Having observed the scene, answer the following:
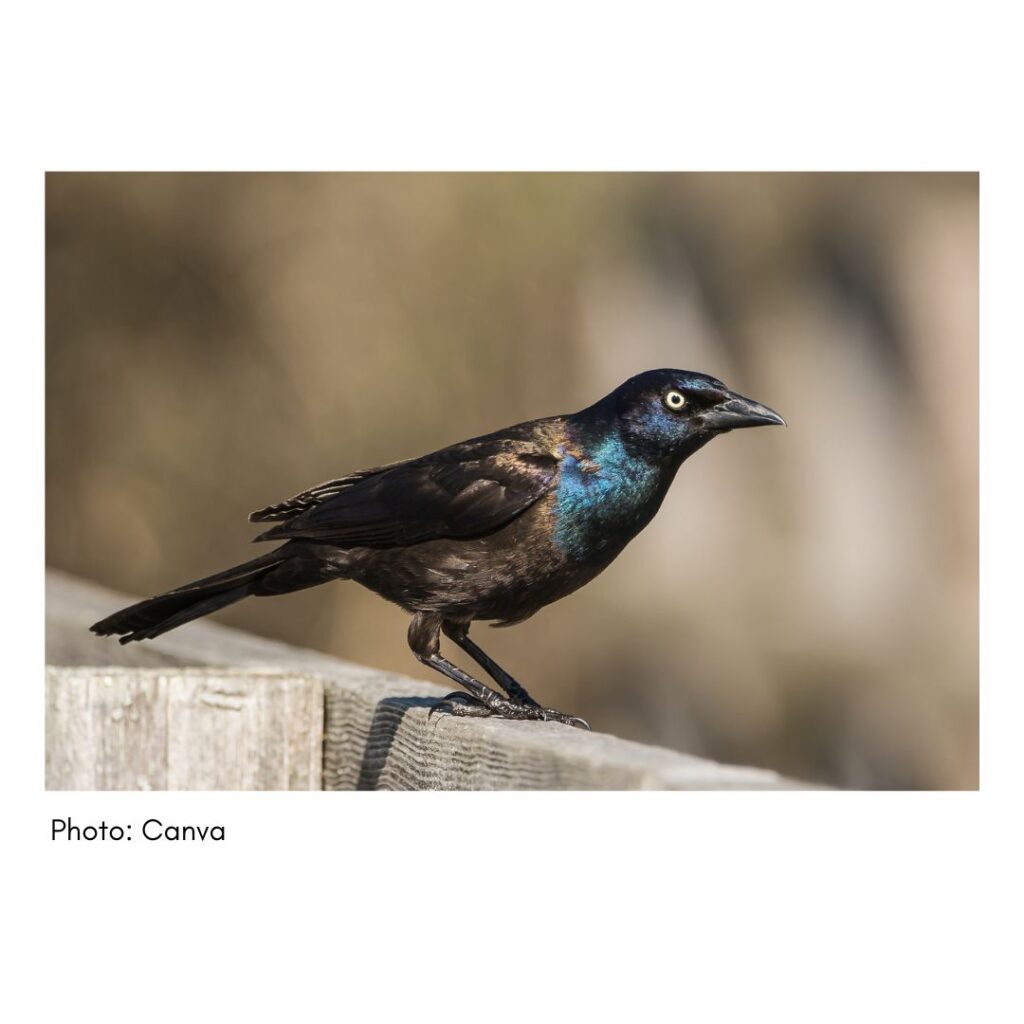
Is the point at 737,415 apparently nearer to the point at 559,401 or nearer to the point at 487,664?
the point at 487,664

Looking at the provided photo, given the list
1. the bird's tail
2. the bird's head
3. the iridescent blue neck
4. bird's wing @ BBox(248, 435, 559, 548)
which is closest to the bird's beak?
the bird's head

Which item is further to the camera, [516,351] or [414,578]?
[516,351]

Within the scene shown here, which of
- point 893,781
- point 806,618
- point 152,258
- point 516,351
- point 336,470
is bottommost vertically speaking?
point 893,781

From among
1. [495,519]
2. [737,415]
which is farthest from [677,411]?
[495,519]

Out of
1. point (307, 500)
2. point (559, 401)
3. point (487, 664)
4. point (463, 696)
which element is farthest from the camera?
point (559, 401)

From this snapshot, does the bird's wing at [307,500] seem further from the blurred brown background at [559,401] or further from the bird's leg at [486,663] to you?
the blurred brown background at [559,401]

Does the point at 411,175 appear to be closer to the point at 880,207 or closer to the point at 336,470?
the point at 336,470

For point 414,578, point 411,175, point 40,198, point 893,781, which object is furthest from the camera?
point 411,175

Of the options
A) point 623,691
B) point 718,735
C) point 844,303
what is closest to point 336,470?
point 623,691
